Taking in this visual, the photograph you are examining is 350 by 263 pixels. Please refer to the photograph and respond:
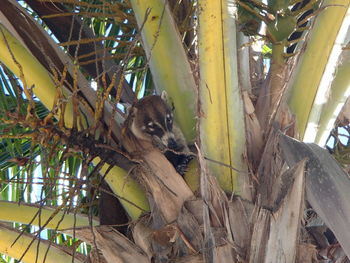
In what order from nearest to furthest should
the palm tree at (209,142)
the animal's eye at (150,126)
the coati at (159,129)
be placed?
the palm tree at (209,142) → the coati at (159,129) → the animal's eye at (150,126)

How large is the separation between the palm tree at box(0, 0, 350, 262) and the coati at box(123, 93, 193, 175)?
7cm

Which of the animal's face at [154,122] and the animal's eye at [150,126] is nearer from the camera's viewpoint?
the animal's face at [154,122]

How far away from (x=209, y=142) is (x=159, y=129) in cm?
83

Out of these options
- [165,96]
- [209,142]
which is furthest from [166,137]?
[209,142]

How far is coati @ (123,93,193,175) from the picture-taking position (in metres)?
2.47

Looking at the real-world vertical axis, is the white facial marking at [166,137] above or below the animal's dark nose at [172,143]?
above

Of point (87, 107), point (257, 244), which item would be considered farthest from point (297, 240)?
point (87, 107)

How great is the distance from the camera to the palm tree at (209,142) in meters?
1.99

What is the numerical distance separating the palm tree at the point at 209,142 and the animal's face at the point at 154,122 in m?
0.25

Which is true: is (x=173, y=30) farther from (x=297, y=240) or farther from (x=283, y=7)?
(x=297, y=240)

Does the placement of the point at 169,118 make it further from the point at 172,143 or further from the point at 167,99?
the point at 167,99

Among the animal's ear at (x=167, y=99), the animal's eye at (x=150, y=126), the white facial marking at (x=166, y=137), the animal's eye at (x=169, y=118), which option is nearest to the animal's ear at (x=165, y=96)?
the animal's ear at (x=167, y=99)

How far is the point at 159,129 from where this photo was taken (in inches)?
118

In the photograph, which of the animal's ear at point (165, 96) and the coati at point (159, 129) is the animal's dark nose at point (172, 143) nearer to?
the coati at point (159, 129)
